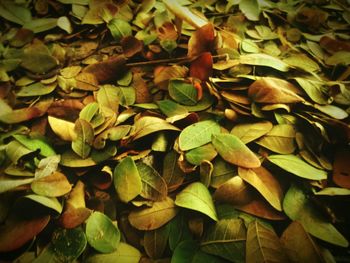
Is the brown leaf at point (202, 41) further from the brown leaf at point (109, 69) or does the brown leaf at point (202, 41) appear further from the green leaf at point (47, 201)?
the green leaf at point (47, 201)

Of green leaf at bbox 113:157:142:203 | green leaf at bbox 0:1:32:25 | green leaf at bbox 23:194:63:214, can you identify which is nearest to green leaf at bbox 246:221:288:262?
green leaf at bbox 113:157:142:203

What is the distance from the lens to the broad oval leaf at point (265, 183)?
1.80 feet

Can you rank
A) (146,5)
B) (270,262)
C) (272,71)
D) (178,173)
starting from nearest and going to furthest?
1. (270,262)
2. (178,173)
3. (272,71)
4. (146,5)

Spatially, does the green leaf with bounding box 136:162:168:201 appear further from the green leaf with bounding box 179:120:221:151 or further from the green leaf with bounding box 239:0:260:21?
the green leaf with bounding box 239:0:260:21

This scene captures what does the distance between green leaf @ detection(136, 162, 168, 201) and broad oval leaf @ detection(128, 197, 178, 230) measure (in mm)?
15

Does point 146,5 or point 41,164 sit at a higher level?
point 146,5

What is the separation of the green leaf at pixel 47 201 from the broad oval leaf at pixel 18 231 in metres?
0.03

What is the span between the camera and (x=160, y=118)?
66 cm

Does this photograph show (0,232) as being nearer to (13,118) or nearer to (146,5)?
(13,118)

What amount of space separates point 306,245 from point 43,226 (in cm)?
47

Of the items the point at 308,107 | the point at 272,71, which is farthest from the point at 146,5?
the point at 308,107

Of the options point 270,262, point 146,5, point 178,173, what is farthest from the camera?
point 146,5

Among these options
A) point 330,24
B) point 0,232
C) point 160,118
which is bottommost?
point 0,232

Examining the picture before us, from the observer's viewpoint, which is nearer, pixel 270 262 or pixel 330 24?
pixel 270 262
